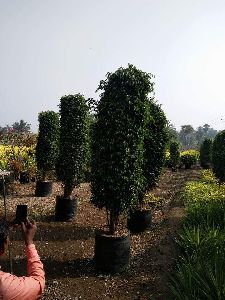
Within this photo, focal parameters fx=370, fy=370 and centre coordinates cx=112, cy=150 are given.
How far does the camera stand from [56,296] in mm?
6742

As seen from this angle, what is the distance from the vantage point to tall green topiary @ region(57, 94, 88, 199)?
1231 cm

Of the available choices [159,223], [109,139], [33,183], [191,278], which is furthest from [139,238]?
[33,183]

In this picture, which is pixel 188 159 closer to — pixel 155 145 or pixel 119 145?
pixel 155 145

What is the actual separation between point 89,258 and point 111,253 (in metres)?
1.08

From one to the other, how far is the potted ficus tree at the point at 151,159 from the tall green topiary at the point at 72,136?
91.4 inches

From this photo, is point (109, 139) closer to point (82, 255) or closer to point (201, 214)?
point (82, 255)

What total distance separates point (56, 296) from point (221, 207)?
18.8 ft

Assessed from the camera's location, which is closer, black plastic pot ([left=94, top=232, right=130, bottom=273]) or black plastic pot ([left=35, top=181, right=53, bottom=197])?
black plastic pot ([left=94, top=232, right=130, bottom=273])

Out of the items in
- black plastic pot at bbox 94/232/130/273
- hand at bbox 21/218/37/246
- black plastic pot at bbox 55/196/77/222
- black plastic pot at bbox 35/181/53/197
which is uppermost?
hand at bbox 21/218/37/246

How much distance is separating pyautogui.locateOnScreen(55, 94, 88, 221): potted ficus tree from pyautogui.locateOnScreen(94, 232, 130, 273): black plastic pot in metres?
4.36

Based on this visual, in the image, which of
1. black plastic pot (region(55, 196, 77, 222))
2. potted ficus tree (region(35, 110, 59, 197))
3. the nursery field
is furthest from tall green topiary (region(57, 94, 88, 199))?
potted ficus tree (region(35, 110, 59, 197))

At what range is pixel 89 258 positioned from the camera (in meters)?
8.59

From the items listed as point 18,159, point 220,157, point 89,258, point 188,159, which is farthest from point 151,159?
point 188,159

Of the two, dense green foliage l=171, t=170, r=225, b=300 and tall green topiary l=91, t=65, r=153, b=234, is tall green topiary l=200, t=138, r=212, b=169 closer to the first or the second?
dense green foliage l=171, t=170, r=225, b=300
